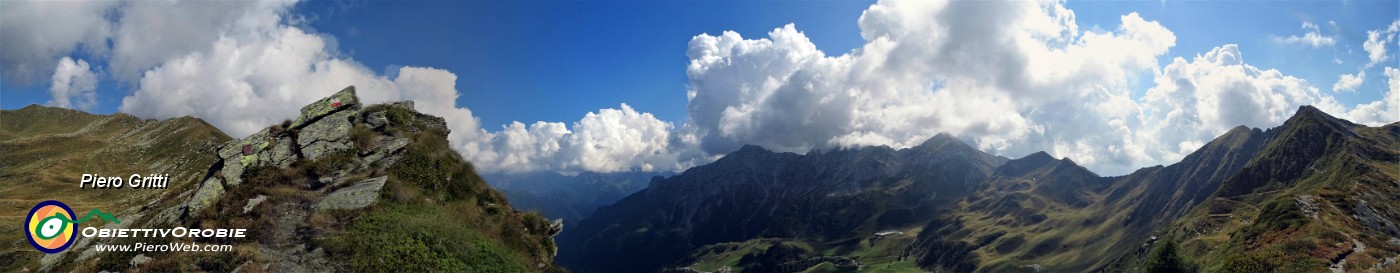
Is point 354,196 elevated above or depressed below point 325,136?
below

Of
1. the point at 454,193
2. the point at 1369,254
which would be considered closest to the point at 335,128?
the point at 454,193

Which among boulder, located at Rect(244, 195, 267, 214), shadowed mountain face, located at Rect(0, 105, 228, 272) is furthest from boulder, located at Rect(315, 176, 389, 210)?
shadowed mountain face, located at Rect(0, 105, 228, 272)

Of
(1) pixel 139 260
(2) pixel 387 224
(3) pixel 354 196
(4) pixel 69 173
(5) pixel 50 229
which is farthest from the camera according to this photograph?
(4) pixel 69 173

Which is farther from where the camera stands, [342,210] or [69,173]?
[69,173]

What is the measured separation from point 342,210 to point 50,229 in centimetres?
1810

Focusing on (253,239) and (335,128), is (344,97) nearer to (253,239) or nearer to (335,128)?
(335,128)

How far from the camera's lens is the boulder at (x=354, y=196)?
3566 cm

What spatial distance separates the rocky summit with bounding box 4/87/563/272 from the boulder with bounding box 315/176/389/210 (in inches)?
2.6

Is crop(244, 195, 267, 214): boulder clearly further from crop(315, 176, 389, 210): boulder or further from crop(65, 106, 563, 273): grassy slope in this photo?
crop(315, 176, 389, 210): boulder

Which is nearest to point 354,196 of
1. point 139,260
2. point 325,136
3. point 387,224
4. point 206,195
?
point 387,224

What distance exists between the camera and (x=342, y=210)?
35.1m

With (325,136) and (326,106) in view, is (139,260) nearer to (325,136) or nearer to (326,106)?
(325,136)

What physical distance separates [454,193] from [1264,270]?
8860 cm

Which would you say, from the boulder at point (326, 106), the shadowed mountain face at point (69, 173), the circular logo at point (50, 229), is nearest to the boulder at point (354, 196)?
the boulder at point (326, 106)
